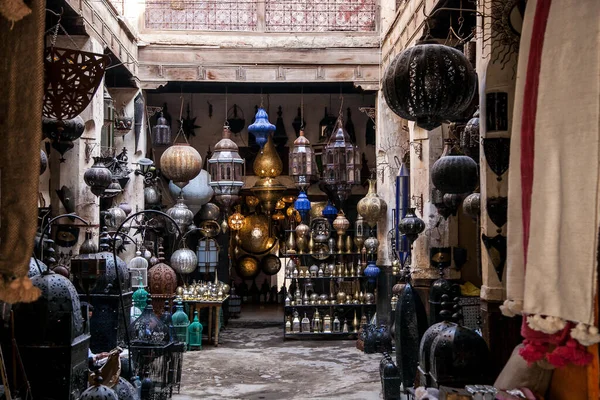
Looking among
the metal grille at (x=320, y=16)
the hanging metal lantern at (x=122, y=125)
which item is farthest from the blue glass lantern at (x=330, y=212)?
the hanging metal lantern at (x=122, y=125)

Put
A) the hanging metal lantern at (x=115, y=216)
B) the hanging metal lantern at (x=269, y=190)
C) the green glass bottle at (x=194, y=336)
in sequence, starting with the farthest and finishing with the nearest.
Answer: the hanging metal lantern at (x=269, y=190) < the green glass bottle at (x=194, y=336) < the hanging metal lantern at (x=115, y=216)

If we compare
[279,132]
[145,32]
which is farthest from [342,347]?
[145,32]

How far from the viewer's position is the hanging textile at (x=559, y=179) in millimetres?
2701

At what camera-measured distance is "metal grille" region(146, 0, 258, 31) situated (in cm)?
1259

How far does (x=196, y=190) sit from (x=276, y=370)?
468 centimetres

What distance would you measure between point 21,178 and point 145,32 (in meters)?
10.0

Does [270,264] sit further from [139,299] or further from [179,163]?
[139,299]

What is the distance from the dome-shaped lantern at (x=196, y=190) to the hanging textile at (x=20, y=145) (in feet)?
34.9

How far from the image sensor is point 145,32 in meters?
12.5

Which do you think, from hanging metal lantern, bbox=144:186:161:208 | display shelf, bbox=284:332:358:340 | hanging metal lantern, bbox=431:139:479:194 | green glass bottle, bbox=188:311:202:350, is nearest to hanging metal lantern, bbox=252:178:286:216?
hanging metal lantern, bbox=144:186:161:208

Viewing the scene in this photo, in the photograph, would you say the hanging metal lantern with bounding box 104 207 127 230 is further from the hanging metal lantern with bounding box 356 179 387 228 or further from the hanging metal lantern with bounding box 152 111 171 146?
the hanging metal lantern with bounding box 356 179 387 228

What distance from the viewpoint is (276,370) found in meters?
10.1

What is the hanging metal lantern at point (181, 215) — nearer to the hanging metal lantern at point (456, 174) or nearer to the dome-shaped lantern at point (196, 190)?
the dome-shaped lantern at point (196, 190)

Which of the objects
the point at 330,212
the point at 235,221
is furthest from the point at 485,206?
the point at 235,221
